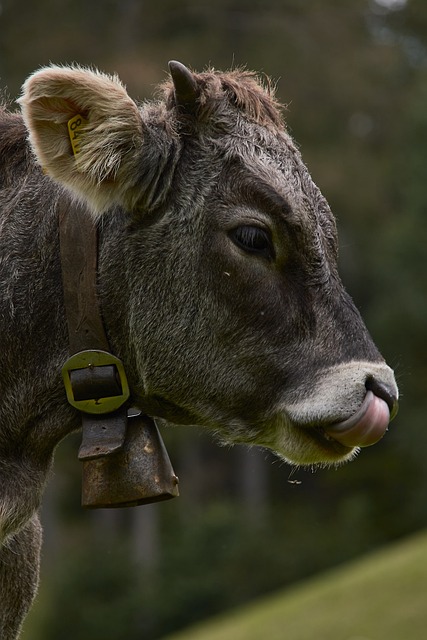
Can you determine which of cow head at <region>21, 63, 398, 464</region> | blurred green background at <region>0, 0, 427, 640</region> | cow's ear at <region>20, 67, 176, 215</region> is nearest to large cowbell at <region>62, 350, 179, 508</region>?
cow head at <region>21, 63, 398, 464</region>

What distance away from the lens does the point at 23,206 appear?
495 centimetres

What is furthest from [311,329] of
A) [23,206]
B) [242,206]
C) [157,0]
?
[157,0]

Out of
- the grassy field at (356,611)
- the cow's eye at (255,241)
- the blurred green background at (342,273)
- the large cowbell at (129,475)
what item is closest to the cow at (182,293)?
the cow's eye at (255,241)

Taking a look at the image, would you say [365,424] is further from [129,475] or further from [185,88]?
[185,88]

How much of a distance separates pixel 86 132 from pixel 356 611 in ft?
37.2

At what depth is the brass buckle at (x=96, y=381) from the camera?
472 centimetres

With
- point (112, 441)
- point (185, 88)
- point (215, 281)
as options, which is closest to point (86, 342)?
point (112, 441)

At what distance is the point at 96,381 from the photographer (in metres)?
4.73

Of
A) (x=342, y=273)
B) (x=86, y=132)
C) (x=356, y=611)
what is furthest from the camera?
(x=342, y=273)

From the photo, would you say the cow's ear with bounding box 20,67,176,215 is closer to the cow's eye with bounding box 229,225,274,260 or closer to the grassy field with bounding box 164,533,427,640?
the cow's eye with bounding box 229,225,274,260

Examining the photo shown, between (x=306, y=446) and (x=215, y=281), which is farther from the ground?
(x=215, y=281)

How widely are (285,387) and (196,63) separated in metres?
32.2

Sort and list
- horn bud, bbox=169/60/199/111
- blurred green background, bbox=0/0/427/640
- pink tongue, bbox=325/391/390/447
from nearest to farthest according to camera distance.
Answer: pink tongue, bbox=325/391/390/447 → horn bud, bbox=169/60/199/111 → blurred green background, bbox=0/0/427/640

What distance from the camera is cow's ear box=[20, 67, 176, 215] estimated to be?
4.57 metres
